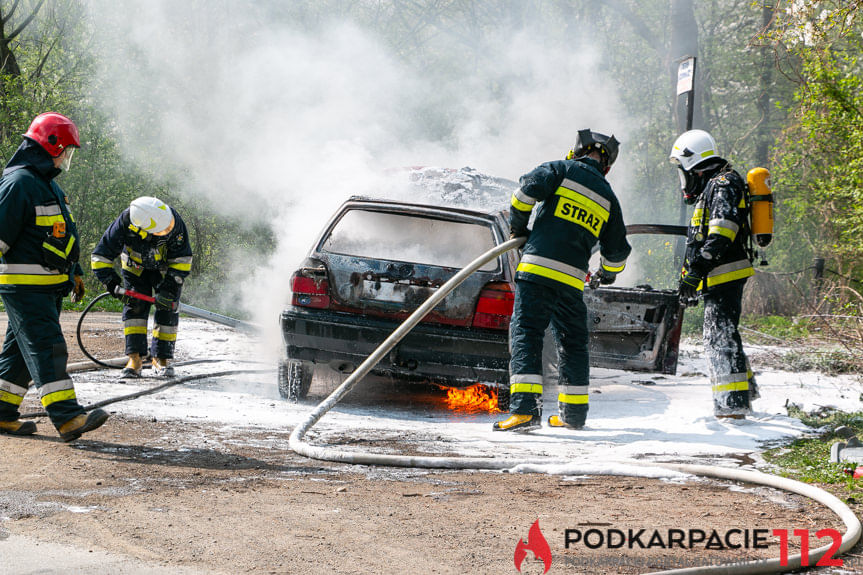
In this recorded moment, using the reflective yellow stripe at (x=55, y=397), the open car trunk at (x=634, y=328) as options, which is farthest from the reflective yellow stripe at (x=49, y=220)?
the open car trunk at (x=634, y=328)

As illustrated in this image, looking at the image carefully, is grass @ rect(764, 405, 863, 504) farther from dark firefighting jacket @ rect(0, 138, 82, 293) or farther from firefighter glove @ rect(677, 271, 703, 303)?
dark firefighting jacket @ rect(0, 138, 82, 293)

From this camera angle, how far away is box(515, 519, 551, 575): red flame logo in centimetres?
269

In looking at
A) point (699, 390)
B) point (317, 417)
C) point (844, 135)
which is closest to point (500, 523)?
point (317, 417)

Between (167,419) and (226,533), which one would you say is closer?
(226,533)

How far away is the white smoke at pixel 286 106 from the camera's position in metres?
15.8

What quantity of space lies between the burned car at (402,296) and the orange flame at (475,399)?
27 cm

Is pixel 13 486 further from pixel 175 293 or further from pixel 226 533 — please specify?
pixel 175 293

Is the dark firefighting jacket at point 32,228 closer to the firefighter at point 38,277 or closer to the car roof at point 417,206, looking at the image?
the firefighter at point 38,277

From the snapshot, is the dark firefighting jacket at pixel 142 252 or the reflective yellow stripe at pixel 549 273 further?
the dark firefighting jacket at pixel 142 252

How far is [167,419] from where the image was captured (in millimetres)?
5340

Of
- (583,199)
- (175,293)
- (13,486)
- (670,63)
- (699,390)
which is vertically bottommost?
(13,486)

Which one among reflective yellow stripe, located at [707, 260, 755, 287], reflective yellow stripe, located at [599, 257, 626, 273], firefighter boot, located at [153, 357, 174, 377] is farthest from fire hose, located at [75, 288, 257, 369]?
reflective yellow stripe, located at [707, 260, 755, 287]

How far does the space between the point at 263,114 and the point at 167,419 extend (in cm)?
1294

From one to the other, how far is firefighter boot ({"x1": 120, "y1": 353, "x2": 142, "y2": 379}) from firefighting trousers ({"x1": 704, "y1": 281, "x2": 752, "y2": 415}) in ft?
15.4
